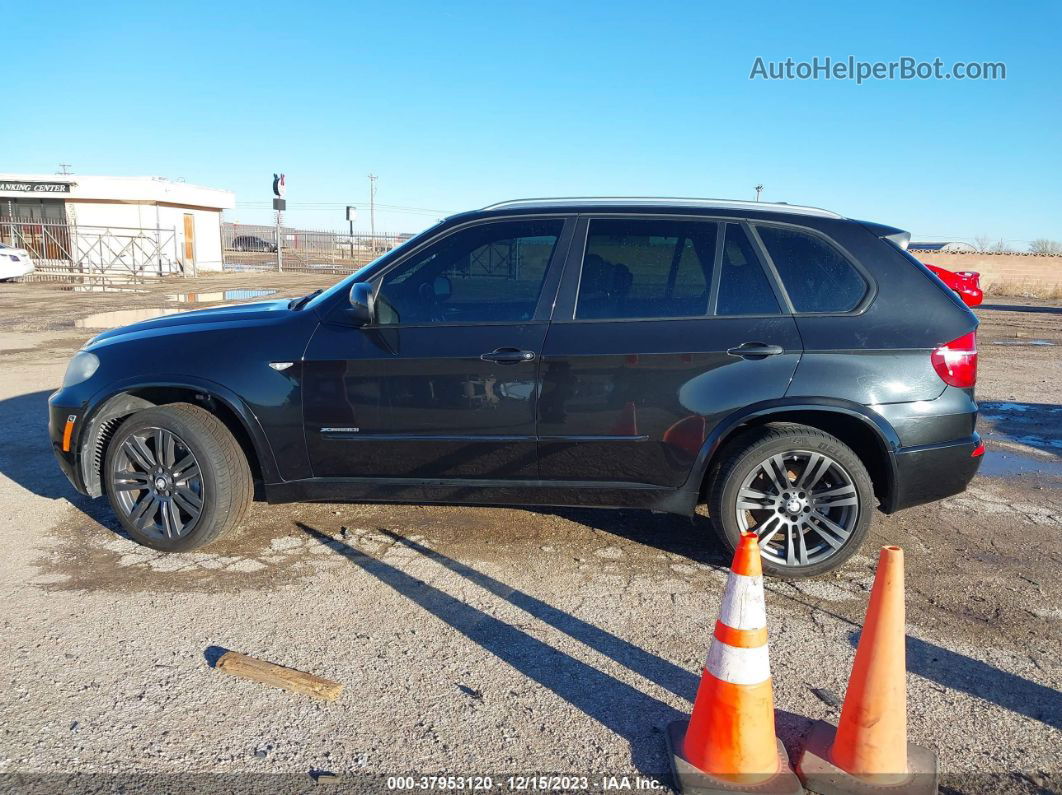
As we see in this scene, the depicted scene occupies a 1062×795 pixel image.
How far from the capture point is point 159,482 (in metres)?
4.16

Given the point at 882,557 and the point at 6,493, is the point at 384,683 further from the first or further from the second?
the point at 6,493

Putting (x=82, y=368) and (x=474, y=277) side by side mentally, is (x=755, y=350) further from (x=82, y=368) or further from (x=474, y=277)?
(x=82, y=368)

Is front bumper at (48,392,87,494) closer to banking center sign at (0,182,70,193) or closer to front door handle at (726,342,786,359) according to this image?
front door handle at (726,342,786,359)

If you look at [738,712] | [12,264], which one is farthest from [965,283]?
[12,264]

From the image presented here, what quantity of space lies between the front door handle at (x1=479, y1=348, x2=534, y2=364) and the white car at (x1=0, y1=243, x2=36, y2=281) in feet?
81.6

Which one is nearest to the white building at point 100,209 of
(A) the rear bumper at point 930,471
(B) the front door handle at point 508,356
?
(B) the front door handle at point 508,356

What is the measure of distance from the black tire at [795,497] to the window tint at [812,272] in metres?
0.64

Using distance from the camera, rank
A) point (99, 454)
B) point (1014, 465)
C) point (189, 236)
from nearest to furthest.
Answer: point (99, 454) → point (1014, 465) → point (189, 236)

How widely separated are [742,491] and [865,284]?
120cm

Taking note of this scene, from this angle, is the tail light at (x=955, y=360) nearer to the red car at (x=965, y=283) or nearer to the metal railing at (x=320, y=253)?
the red car at (x=965, y=283)

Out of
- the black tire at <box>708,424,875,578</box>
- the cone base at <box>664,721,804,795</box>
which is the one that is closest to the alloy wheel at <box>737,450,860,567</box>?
the black tire at <box>708,424,875,578</box>

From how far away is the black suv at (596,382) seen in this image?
383 centimetres

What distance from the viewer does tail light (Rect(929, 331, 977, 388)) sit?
380 centimetres

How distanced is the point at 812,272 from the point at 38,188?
3403 cm
